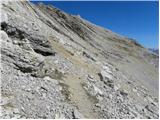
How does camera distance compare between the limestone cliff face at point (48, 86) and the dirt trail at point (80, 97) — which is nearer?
the limestone cliff face at point (48, 86)

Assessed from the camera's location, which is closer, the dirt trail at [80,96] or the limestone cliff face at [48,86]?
the limestone cliff face at [48,86]

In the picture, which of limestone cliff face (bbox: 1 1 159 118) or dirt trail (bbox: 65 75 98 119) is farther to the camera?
dirt trail (bbox: 65 75 98 119)

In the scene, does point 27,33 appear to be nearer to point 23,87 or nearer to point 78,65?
point 78,65

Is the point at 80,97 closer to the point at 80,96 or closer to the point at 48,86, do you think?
the point at 80,96

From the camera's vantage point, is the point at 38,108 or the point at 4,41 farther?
the point at 4,41

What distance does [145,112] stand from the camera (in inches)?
1173

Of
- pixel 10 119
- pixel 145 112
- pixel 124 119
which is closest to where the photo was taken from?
pixel 10 119

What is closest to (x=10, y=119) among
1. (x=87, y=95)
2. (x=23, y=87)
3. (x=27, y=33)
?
(x=23, y=87)

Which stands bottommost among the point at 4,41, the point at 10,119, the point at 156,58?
the point at 10,119

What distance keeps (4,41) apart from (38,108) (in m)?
8.54

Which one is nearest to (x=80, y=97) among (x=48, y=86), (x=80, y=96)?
(x=80, y=96)

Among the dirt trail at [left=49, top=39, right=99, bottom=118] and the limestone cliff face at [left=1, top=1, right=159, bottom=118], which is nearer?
the limestone cliff face at [left=1, top=1, right=159, bottom=118]

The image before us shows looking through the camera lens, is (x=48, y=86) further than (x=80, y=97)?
No

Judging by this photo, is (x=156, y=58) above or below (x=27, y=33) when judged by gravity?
above
